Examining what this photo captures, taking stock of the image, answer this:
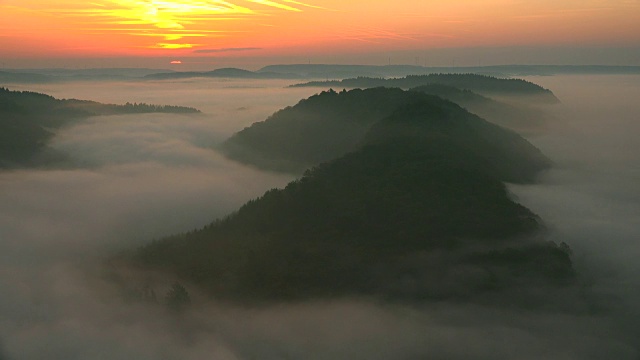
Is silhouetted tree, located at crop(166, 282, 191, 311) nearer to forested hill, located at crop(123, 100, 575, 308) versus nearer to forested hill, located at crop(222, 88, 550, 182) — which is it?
forested hill, located at crop(123, 100, 575, 308)

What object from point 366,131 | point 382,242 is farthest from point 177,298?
point 366,131

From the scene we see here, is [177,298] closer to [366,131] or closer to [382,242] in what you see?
[382,242]

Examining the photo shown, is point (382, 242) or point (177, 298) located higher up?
point (382, 242)

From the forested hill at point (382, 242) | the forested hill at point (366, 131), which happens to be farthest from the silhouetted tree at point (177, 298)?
the forested hill at point (366, 131)

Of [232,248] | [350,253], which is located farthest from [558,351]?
[232,248]

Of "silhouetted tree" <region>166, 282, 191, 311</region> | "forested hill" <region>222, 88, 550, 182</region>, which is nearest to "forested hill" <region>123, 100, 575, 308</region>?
"silhouetted tree" <region>166, 282, 191, 311</region>

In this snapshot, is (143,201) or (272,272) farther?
(143,201)

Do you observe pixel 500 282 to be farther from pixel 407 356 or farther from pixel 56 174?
pixel 56 174

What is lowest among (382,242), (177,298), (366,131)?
(177,298)
